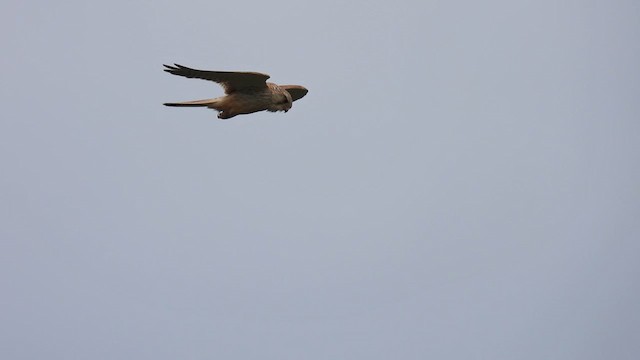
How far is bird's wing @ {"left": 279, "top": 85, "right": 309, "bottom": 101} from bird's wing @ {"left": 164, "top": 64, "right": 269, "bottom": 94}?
3.79 metres

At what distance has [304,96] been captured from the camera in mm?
27844

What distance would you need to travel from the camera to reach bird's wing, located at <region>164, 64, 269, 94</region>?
20.3m

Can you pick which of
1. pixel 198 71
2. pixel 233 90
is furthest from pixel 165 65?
pixel 233 90

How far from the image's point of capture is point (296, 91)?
26938 millimetres

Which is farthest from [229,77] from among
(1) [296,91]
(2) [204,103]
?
(1) [296,91]

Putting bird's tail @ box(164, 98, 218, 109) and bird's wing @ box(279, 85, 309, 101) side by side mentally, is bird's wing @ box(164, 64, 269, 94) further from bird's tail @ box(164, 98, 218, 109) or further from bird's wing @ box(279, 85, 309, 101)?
bird's wing @ box(279, 85, 309, 101)

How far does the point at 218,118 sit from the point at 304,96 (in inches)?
222

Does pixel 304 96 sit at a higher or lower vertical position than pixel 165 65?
→ higher

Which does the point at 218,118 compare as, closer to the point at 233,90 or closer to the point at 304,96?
the point at 233,90

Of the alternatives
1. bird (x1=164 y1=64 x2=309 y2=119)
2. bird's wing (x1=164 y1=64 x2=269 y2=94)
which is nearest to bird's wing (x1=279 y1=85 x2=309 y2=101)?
bird (x1=164 y1=64 x2=309 y2=119)

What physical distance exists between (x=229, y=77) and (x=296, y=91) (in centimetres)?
544

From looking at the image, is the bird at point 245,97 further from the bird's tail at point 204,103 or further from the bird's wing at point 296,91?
the bird's wing at point 296,91

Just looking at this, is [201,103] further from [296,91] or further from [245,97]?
[296,91]

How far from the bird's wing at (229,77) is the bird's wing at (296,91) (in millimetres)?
3787
